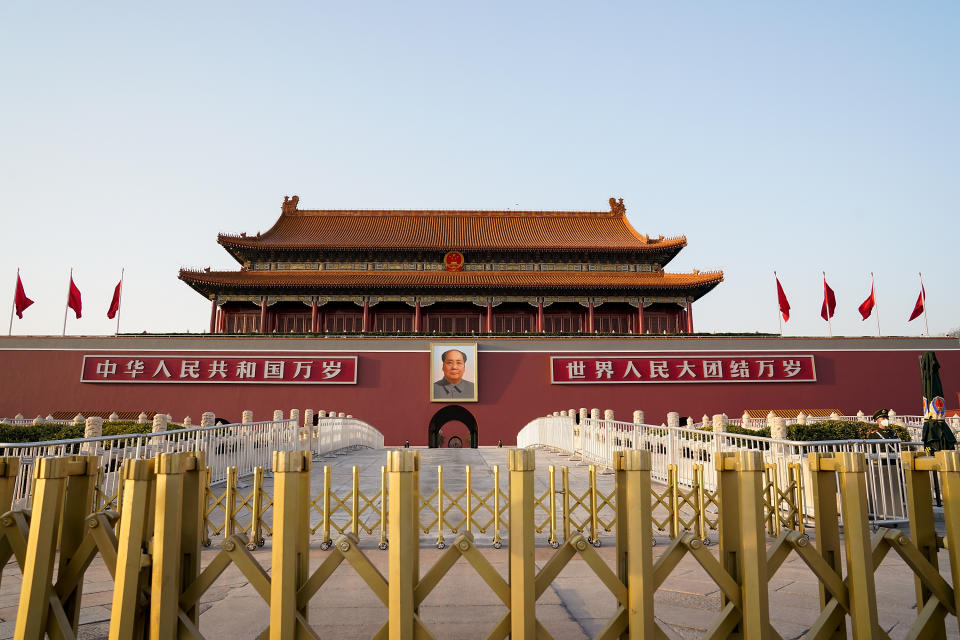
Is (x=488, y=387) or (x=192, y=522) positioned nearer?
(x=192, y=522)

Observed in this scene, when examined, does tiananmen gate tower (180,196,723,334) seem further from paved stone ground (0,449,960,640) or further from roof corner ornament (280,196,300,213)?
paved stone ground (0,449,960,640)

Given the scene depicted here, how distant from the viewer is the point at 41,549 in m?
2.01

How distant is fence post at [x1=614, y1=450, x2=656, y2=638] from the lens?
197 centimetres

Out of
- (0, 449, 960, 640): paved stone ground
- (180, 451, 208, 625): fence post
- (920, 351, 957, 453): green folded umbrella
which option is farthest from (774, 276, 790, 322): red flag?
(180, 451, 208, 625): fence post

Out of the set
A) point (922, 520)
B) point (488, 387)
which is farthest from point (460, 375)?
point (922, 520)

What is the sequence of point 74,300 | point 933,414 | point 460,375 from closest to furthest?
point 933,414, point 460,375, point 74,300

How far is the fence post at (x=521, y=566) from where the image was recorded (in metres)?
1.94

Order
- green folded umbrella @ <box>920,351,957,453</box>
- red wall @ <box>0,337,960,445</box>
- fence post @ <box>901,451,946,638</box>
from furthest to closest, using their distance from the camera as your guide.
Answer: red wall @ <box>0,337,960,445</box>
green folded umbrella @ <box>920,351,957,453</box>
fence post @ <box>901,451,946,638</box>

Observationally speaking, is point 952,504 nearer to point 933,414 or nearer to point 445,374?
point 933,414

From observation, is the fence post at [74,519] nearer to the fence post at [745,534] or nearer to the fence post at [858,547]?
the fence post at [745,534]

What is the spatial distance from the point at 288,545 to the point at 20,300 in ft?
88.8

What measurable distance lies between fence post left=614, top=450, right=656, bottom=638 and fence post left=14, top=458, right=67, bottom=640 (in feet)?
6.45

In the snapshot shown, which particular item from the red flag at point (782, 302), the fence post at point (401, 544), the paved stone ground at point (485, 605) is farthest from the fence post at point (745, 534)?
the red flag at point (782, 302)

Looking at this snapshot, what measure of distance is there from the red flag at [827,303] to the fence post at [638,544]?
2605 centimetres
